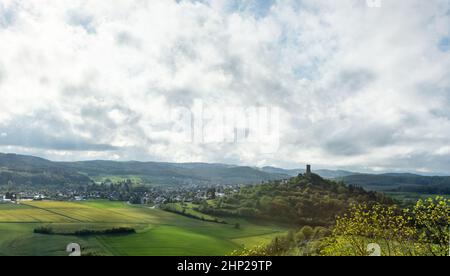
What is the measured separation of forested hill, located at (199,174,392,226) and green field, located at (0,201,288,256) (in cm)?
462

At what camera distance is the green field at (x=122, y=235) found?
30.6m

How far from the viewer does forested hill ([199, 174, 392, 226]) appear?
5972cm

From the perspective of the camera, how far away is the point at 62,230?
3469 cm

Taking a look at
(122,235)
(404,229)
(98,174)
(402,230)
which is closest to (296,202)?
(122,235)

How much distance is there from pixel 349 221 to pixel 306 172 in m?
77.9

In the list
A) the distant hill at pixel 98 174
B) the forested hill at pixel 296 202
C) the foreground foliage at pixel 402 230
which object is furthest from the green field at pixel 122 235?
the distant hill at pixel 98 174

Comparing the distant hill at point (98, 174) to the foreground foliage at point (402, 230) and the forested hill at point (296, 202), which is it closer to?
the forested hill at point (296, 202)

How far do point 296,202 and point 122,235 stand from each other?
3784cm

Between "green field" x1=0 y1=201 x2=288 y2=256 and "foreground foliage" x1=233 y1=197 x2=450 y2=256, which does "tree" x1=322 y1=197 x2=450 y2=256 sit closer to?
"foreground foliage" x1=233 y1=197 x2=450 y2=256

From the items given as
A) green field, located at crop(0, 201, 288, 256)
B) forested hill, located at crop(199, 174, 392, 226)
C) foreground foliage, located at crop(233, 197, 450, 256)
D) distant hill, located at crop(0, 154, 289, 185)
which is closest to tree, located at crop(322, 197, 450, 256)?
foreground foliage, located at crop(233, 197, 450, 256)

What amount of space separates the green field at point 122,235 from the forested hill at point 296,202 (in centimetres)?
462

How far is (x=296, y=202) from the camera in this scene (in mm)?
66438
